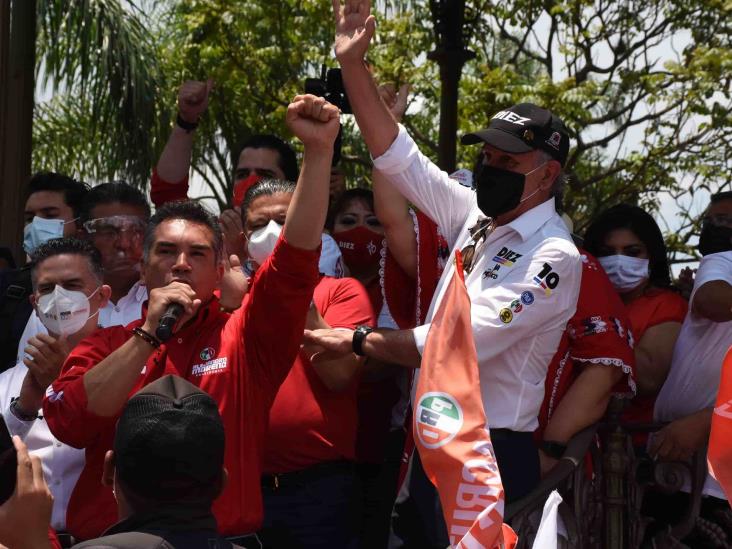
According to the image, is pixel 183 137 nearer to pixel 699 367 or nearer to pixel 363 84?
pixel 363 84

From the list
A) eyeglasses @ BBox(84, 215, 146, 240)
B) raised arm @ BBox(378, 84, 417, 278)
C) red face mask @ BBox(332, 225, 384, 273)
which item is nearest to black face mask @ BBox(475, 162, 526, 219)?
raised arm @ BBox(378, 84, 417, 278)

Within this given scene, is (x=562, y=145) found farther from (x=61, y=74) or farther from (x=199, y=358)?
(x=61, y=74)

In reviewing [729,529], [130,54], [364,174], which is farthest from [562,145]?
[364,174]

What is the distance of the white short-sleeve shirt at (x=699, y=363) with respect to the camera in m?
4.91

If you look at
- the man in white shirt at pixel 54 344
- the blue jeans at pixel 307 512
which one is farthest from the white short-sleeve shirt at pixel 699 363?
the man in white shirt at pixel 54 344

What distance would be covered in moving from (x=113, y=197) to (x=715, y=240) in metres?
2.81

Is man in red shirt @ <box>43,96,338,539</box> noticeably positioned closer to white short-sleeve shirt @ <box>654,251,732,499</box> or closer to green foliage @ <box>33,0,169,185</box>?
white short-sleeve shirt @ <box>654,251,732,499</box>

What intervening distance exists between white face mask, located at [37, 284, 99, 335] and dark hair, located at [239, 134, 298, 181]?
4.73 ft

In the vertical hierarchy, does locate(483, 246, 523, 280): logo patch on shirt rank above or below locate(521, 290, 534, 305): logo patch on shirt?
above

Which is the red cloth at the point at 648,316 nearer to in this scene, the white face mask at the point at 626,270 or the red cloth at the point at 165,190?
the white face mask at the point at 626,270

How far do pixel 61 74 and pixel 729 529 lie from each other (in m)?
9.73

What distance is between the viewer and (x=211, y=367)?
4020 millimetres

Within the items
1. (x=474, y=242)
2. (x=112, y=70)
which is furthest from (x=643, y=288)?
(x=112, y=70)

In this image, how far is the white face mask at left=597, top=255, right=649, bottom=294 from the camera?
5.21 meters
